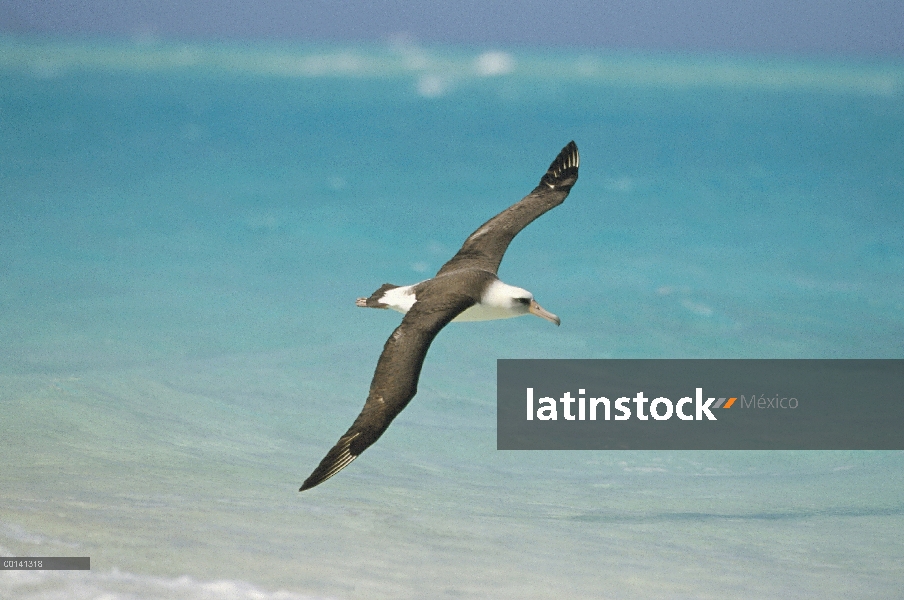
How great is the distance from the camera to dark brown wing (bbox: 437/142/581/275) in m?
13.6

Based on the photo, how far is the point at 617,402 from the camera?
21.6 meters

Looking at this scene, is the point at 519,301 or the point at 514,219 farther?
the point at 514,219

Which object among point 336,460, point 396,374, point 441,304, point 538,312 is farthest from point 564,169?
point 336,460

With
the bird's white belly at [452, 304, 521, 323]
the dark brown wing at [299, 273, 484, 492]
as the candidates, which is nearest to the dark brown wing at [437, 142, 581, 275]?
the bird's white belly at [452, 304, 521, 323]

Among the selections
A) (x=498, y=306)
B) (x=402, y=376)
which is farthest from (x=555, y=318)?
(x=402, y=376)

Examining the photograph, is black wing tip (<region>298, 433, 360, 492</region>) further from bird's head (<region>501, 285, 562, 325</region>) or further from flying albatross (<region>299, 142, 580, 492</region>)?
bird's head (<region>501, 285, 562, 325</region>)

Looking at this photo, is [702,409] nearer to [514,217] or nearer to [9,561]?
[514,217]

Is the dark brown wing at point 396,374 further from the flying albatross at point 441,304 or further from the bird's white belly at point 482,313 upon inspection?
the bird's white belly at point 482,313

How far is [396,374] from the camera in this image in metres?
10.6

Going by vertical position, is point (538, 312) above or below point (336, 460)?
above

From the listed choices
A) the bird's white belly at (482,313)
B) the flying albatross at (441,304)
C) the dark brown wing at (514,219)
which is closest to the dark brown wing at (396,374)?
the flying albatross at (441,304)

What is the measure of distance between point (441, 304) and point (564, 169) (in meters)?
4.29

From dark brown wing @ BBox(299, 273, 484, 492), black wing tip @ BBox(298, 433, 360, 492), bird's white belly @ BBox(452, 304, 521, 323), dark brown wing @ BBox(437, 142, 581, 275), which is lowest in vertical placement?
black wing tip @ BBox(298, 433, 360, 492)

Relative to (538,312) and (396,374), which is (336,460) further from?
(538,312)
